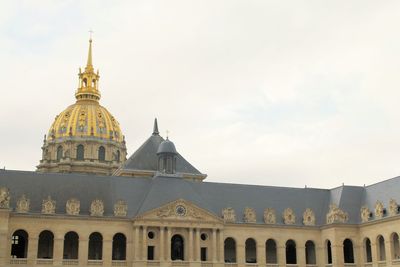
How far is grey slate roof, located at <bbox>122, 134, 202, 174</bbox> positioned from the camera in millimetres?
104000

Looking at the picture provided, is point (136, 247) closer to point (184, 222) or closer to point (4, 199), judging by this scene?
point (184, 222)

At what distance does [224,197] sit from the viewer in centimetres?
8956

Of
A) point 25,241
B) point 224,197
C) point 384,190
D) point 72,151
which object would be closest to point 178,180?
point 224,197

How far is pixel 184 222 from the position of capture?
8231 cm

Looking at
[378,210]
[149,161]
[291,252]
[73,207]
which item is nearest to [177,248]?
[73,207]

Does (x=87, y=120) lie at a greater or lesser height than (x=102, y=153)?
greater

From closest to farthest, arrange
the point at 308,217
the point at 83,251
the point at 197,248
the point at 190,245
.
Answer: the point at 83,251 < the point at 190,245 < the point at 197,248 < the point at 308,217

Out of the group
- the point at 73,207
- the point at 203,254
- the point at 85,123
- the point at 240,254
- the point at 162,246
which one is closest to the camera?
the point at 73,207

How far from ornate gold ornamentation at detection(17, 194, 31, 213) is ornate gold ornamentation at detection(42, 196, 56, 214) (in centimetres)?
191

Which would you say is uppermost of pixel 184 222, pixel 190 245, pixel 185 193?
pixel 185 193

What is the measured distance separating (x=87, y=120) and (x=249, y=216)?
61617 mm

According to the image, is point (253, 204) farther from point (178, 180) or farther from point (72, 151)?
point (72, 151)

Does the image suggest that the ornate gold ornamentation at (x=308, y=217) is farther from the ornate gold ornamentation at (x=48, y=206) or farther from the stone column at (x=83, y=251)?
the ornate gold ornamentation at (x=48, y=206)

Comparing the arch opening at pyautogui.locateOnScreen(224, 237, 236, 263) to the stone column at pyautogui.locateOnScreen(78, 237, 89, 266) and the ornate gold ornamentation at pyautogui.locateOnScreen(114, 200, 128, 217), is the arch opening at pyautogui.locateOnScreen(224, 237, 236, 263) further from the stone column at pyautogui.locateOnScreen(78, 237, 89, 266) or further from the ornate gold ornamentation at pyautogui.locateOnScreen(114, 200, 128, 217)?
the stone column at pyautogui.locateOnScreen(78, 237, 89, 266)
